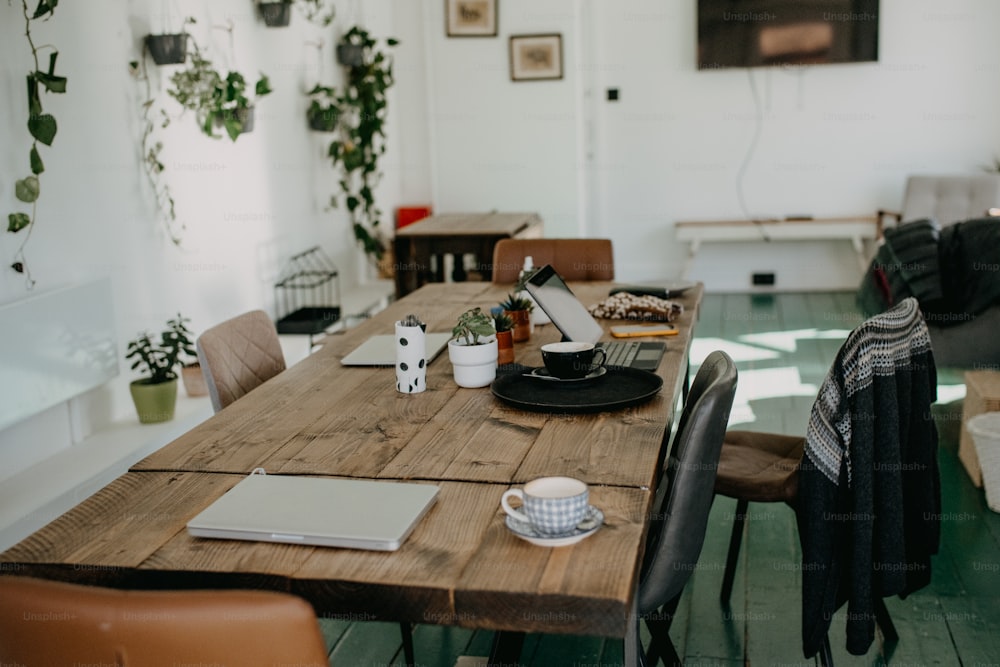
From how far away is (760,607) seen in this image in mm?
2590

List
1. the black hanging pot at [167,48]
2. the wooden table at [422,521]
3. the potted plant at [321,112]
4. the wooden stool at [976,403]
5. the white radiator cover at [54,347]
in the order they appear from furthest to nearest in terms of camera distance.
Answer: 1. the potted plant at [321,112]
2. the black hanging pot at [167,48]
3. the wooden stool at [976,403]
4. the white radiator cover at [54,347]
5. the wooden table at [422,521]

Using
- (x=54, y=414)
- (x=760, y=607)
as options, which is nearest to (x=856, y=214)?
(x=760, y=607)

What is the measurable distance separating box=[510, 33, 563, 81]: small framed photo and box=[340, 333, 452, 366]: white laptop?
14.4ft

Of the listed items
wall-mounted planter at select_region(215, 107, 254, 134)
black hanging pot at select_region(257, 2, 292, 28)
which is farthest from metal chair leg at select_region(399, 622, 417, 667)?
black hanging pot at select_region(257, 2, 292, 28)

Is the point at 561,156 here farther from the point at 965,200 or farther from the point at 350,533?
the point at 350,533

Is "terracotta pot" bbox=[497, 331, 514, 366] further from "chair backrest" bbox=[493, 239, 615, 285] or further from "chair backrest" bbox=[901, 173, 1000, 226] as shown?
"chair backrest" bbox=[901, 173, 1000, 226]

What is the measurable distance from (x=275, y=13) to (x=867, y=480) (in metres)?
3.98

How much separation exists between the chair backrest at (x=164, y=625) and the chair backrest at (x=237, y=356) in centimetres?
123

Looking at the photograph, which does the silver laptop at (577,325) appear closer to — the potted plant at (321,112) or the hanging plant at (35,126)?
the hanging plant at (35,126)

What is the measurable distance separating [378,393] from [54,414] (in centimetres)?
171

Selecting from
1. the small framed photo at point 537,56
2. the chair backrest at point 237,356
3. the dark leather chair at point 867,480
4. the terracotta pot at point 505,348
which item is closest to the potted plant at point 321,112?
the small framed photo at point 537,56

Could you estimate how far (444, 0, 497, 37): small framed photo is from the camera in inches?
266

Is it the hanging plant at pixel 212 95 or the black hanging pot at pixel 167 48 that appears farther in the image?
the hanging plant at pixel 212 95

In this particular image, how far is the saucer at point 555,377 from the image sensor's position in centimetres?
215
